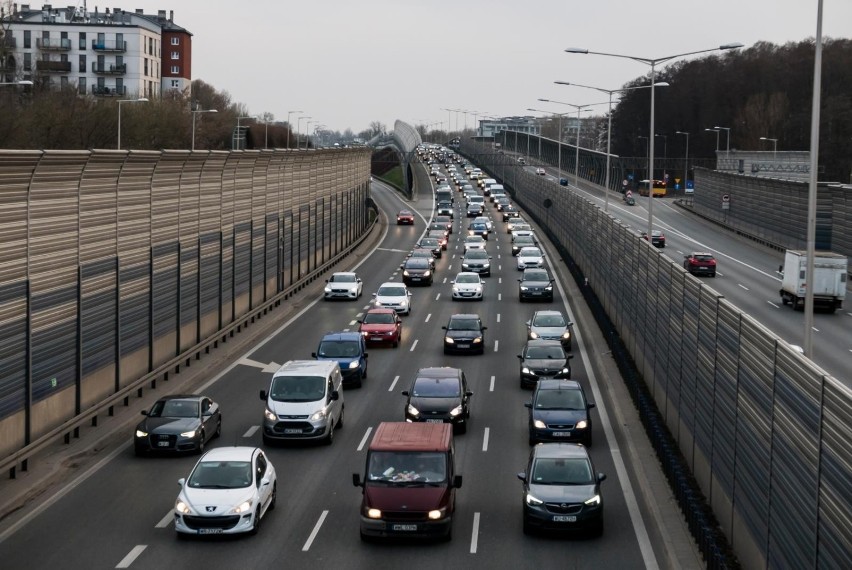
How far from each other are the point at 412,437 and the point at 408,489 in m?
1.70

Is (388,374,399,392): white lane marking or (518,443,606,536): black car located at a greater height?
(518,443,606,536): black car

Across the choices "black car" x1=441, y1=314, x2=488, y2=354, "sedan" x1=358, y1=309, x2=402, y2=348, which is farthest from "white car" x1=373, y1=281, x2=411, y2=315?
"black car" x1=441, y1=314, x2=488, y2=354

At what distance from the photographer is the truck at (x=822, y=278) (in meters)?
52.8

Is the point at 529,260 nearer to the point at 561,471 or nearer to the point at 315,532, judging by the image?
the point at 561,471

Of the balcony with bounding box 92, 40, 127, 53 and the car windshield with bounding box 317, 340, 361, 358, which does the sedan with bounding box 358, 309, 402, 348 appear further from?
the balcony with bounding box 92, 40, 127, 53

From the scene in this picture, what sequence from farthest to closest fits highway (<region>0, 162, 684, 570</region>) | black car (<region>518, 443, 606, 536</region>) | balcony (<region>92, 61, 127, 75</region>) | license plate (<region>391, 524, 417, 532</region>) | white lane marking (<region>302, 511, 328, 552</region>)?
balcony (<region>92, 61, 127, 75</region>)
black car (<region>518, 443, 606, 536</region>)
license plate (<region>391, 524, 417, 532</region>)
white lane marking (<region>302, 511, 328, 552</region>)
highway (<region>0, 162, 684, 570</region>)

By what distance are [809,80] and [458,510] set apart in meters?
161

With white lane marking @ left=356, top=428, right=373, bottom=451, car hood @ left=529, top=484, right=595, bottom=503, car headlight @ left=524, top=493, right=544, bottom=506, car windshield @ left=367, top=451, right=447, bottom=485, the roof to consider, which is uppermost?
the roof

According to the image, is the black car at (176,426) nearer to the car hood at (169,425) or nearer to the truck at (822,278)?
the car hood at (169,425)

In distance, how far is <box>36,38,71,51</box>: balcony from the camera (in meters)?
131

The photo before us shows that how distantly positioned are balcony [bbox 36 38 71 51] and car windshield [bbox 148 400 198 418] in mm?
111177

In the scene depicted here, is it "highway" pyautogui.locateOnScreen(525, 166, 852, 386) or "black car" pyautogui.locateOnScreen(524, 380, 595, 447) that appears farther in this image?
"highway" pyautogui.locateOnScreen(525, 166, 852, 386)

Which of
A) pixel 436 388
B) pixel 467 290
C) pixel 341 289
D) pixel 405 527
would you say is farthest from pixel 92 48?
pixel 405 527

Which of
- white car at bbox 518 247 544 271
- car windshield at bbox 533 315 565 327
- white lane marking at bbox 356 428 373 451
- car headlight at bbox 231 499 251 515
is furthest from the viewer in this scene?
white car at bbox 518 247 544 271
